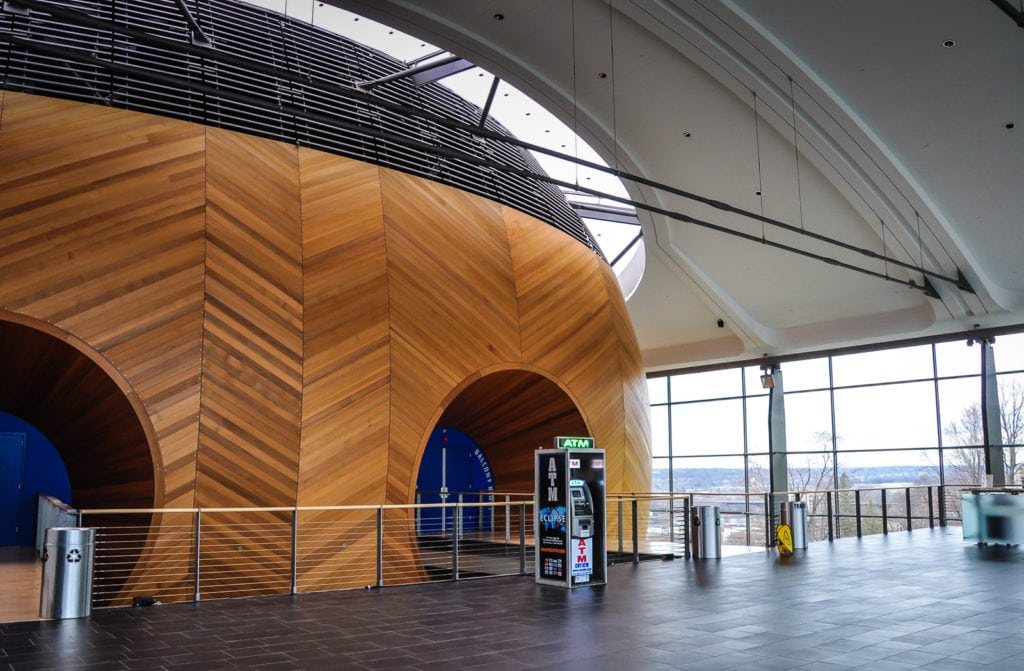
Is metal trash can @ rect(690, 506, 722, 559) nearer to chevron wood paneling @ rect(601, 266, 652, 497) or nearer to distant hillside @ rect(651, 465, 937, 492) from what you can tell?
chevron wood paneling @ rect(601, 266, 652, 497)

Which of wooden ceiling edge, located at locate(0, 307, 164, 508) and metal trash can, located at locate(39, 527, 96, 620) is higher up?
wooden ceiling edge, located at locate(0, 307, 164, 508)

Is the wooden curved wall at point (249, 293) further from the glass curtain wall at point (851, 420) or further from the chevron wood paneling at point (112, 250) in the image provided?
the glass curtain wall at point (851, 420)

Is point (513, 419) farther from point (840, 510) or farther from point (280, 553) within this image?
point (840, 510)

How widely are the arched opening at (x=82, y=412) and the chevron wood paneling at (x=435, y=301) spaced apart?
342 centimetres

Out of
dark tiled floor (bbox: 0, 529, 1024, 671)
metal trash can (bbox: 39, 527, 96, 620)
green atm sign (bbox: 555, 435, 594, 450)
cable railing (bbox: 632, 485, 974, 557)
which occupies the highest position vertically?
green atm sign (bbox: 555, 435, 594, 450)

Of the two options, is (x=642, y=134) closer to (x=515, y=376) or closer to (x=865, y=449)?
(x=515, y=376)

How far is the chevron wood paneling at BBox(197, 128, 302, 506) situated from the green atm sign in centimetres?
379

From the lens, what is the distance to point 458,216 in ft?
46.8

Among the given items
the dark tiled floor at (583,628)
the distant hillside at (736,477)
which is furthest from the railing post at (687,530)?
the distant hillside at (736,477)

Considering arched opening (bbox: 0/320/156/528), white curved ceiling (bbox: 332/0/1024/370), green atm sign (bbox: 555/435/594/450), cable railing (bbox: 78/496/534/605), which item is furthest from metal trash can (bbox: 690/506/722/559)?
arched opening (bbox: 0/320/156/528)

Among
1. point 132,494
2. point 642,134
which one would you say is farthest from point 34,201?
point 642,134

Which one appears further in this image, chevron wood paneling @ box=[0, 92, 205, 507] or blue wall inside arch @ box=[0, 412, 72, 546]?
blue wall inside arch @ box=[0, 412, 72, 546]

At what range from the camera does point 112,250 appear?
10.4 metres

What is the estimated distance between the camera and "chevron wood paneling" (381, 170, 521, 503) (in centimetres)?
1218
